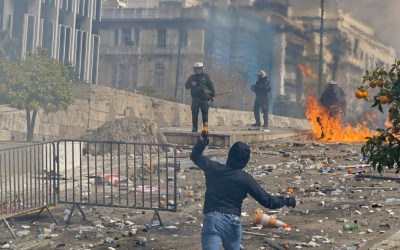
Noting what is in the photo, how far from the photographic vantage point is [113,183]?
520 inches

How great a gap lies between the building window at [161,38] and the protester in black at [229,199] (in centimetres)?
7232

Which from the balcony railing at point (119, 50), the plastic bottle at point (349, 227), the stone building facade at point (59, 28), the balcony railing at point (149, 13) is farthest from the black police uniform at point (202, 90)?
the balcony railing at point (119, 50)

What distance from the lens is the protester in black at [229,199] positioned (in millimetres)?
6925

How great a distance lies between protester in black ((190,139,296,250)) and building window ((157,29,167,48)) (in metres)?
72.3

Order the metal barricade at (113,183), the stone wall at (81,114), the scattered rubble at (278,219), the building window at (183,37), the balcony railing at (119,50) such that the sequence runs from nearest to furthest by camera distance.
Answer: the scattered rubble at (278,219), the metal barricade at (113,183), the stone wall at (81,114), the building window at (183,37), the balcony railing at (119,50)

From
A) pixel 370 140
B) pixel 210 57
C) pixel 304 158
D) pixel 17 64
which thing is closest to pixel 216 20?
pixel 210 57

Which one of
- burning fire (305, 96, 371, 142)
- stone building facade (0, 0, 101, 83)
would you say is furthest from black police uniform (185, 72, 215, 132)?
stone building facade (0, 0, 101, 83)

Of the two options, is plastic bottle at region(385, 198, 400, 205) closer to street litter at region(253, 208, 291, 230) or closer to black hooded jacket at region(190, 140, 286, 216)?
street litter at region(253, 208, 291, 230)

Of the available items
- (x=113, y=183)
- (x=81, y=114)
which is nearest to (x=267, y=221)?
(x=113, y=183)

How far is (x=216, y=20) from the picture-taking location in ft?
228

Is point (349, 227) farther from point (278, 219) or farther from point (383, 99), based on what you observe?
point (383, 99)

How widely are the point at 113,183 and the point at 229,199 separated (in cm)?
642

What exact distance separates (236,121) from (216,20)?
36307 millimetres

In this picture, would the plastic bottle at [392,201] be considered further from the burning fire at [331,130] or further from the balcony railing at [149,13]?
the balcony railing at [149,13]
